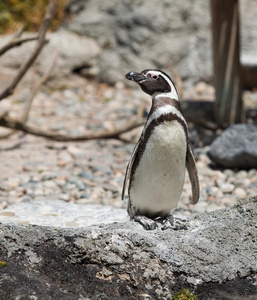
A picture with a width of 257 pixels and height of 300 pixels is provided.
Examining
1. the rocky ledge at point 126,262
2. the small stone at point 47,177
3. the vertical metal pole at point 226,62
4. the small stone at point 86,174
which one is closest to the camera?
the rocky ledge at point 126,262

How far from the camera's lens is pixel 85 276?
2.34 metres

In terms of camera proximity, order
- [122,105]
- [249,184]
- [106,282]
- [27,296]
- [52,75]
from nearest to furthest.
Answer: [27,296] < [106,282] < [249,184] < [122,105] < [52,75]

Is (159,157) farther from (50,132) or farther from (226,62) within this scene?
(226,62)

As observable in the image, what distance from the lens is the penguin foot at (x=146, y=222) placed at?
277 centimetres

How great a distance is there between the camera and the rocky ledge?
228 cm

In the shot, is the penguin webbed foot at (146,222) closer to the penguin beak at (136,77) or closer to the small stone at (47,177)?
the penguin beak at (136,77)

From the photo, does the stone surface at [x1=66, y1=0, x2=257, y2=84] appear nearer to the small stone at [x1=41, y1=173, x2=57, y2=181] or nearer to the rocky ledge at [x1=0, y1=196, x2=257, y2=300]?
the small stone at [x1=41, y1=173, x2=57, y2=181]

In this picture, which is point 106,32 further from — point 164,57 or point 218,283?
point 218,283

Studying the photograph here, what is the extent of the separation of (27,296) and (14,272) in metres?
0.16

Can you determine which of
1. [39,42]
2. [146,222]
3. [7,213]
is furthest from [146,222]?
[39,42]

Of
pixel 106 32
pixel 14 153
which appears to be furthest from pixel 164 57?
pixel 14 153

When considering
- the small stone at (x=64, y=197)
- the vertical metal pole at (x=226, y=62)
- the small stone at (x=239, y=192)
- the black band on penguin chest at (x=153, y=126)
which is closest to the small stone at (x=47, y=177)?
the small stone at (x=64, y=197)

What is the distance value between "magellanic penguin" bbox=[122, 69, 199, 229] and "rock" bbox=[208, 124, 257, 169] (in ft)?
7.06

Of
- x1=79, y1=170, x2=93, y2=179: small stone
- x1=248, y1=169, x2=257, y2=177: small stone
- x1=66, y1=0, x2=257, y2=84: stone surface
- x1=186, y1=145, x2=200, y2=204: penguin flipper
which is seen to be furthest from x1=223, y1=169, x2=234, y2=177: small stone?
x1=66, y1=0, x2=257, y2=84: stone surface
